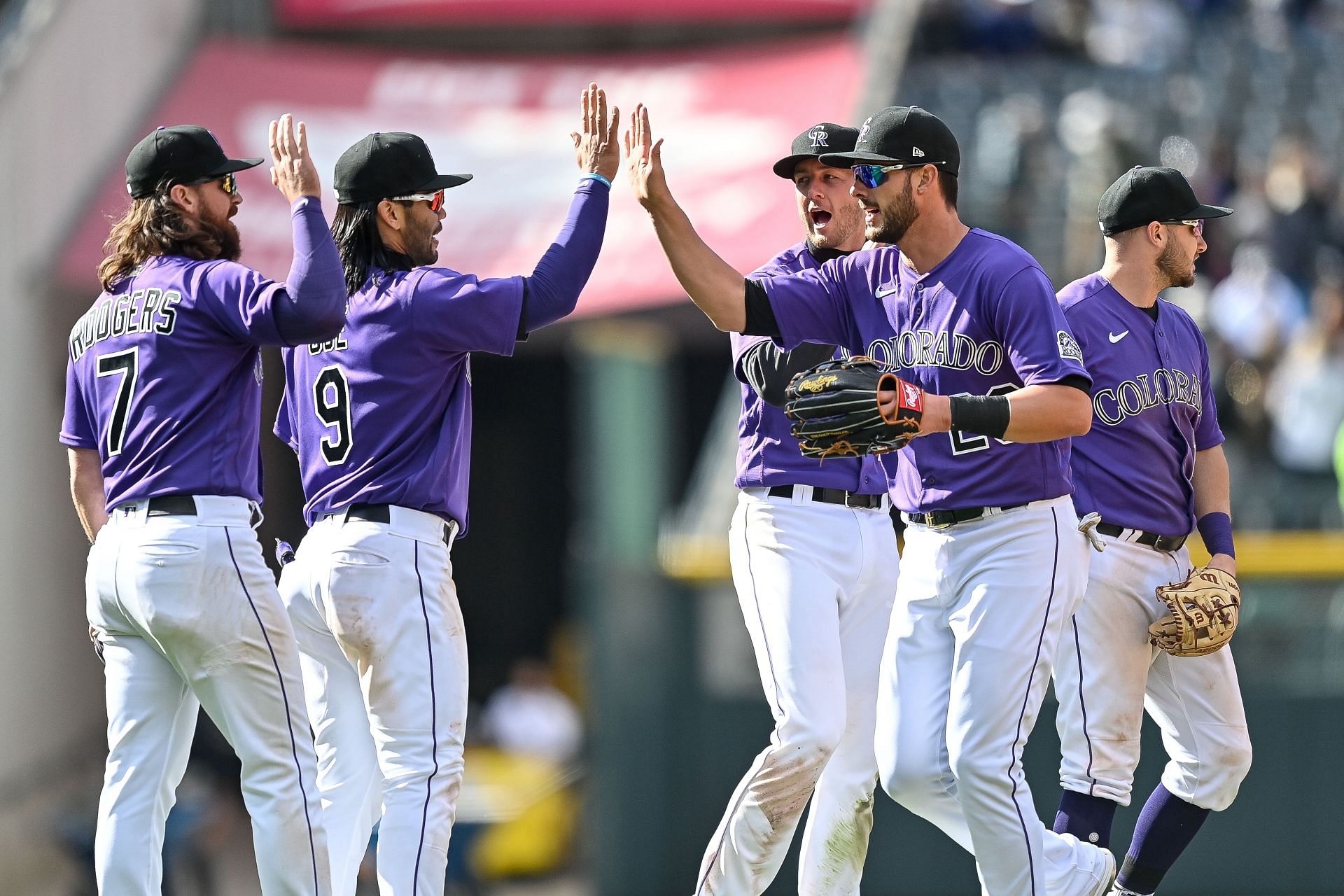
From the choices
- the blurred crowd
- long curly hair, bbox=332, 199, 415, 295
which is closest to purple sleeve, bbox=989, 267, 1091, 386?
long curly hair, bbox=332, 199, 415, 295

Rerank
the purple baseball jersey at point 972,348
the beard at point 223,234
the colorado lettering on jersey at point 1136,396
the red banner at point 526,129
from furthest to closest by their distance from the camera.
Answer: the red banner at point 526,129
the colorado lettering on jersey at point 1136,396
the beard at point 223,234
the purple baseball jersey at point 972,348

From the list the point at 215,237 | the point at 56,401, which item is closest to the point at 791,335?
the point at 215,237

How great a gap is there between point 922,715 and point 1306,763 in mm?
5121

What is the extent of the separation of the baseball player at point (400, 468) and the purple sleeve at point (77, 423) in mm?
588

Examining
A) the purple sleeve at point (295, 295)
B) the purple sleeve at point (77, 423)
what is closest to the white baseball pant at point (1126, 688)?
the purple sleeve at point (295, 295)

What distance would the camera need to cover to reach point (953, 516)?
4754 mm

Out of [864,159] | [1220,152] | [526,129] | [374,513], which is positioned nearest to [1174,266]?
[864,159]

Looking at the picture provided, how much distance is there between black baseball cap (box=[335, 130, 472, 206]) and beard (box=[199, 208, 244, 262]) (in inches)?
13.1

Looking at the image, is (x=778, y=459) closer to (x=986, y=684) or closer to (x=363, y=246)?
(x=986, y=684)

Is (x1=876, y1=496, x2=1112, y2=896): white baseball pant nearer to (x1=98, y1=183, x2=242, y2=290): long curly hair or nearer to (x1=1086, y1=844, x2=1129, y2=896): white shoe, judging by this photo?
(x1=1086, y1=844, x2=1129, y2=896): white shoe

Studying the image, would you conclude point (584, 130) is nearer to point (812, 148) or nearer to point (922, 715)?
point (812, 148)

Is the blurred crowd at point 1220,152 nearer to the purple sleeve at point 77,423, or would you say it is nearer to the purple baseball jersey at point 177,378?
the purple baseball jersey at point 177,378

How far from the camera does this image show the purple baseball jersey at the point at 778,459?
5.21m

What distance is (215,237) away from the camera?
496cm
